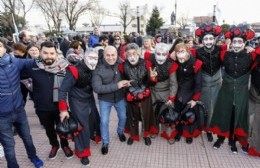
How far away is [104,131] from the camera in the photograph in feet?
12.2

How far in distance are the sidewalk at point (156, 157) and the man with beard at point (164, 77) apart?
0.36 meters

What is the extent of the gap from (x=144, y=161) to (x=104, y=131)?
0.76 m

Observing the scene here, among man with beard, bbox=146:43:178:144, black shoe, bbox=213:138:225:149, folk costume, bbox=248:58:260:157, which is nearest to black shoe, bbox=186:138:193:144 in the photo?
man with beard, bbox=146:43:178:144

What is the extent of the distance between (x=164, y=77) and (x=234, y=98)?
107 cm

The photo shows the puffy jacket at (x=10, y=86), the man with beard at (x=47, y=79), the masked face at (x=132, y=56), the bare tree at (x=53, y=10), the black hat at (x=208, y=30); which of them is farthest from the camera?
the bare tree at (x=53, y=10)

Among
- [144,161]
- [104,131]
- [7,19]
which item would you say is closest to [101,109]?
[104,131]

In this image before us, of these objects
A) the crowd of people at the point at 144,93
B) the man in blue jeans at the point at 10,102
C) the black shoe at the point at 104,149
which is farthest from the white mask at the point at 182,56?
the man in blue jeans at the point at 10,102

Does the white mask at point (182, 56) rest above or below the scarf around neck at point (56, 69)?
above

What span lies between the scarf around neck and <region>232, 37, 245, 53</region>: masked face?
7.79 feet

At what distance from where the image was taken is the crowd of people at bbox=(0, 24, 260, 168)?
3.16 m

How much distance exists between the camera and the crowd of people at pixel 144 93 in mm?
3158

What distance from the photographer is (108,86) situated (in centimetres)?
340

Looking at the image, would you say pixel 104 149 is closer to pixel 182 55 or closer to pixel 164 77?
pixel 164 77

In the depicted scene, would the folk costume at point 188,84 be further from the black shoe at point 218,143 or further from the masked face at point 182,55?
the black shoe at point 218,143
